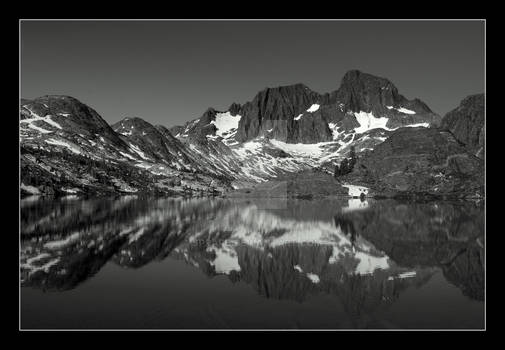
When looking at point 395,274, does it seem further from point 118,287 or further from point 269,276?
point 118,287

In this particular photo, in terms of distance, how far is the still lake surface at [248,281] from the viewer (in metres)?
27.3

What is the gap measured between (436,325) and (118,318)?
18674 mm

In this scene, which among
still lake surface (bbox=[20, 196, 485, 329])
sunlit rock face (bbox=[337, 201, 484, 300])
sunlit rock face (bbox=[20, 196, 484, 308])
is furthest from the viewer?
sunlit rock face (bbox=[337, 201, 484, 300])

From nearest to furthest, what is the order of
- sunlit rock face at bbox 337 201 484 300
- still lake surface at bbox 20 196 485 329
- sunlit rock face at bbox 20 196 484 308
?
still lake surface at bbox 20 196 485 329, sunlit rock face at bbox 20 196 484 308, sunlit rock face at bbox 337 201 484 300

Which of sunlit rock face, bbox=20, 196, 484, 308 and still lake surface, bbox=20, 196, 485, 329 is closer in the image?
still lake surface, bbox=20, 196, 485, 329

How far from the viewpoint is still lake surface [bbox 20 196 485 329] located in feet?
89.5

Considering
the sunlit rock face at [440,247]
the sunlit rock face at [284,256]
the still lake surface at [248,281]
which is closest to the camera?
the still lake surface at [248,281]

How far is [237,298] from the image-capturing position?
3225 cm

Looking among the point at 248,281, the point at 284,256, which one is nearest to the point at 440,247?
the point at 284,256

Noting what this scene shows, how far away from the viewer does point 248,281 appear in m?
37.6

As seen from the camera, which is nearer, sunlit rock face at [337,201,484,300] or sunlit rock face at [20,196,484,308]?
sunlit rock face at [20,196,484,308]

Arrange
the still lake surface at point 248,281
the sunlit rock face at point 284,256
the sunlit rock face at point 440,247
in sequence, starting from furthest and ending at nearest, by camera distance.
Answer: the sunlit rock face at point 440,247 < the sunlit rock face at point 284,256 < the still lake surface at point 248,281

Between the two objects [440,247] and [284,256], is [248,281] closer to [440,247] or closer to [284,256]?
[284,256]
